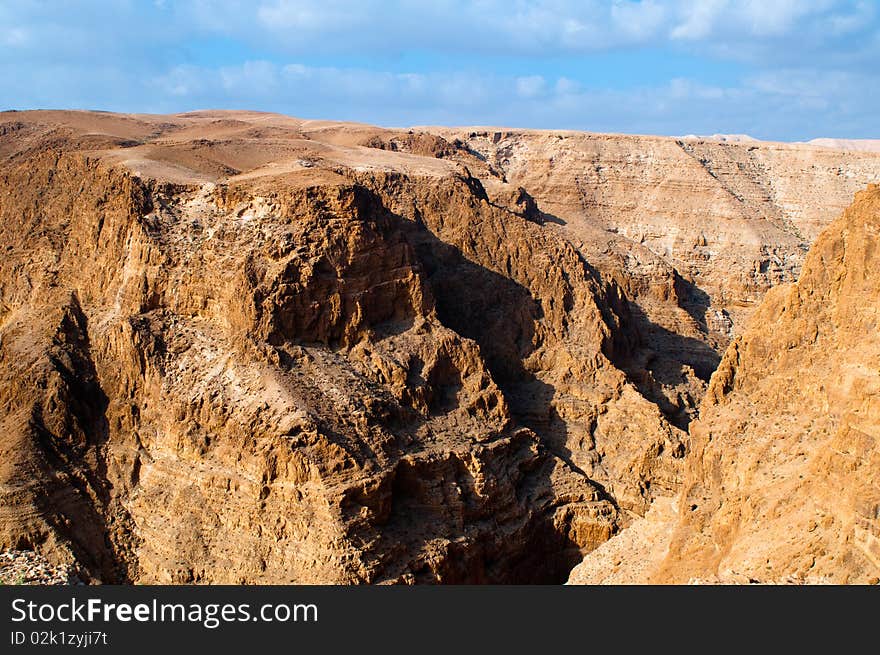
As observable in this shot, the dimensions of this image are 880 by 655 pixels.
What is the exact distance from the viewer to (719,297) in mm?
69938

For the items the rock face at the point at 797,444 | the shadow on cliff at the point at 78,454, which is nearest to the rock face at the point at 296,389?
the shadow on cliff at the point at 78,454

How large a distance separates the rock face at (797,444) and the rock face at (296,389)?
7.62 metres

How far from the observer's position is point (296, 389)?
31.8 metres

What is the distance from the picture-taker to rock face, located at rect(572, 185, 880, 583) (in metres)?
19.1

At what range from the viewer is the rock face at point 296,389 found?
1185 inches

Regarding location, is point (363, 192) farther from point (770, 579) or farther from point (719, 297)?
point (719, 297)

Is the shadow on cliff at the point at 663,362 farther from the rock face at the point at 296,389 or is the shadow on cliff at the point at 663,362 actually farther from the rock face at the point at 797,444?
the rock face at the point at 797,444

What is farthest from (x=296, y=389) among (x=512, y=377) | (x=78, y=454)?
(x=512, y=377)

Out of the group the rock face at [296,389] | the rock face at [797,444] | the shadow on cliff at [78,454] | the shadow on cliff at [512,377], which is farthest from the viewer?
the shadow on cliff at [512,377]

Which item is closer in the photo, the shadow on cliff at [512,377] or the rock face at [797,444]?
the rock face at [797,444]

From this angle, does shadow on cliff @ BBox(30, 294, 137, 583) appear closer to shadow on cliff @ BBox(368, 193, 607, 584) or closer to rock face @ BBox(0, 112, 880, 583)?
rock face @ BBox(0, 112, 880, 583)

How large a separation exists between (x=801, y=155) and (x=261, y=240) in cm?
7239

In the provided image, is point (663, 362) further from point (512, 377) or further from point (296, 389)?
point (296, 389)

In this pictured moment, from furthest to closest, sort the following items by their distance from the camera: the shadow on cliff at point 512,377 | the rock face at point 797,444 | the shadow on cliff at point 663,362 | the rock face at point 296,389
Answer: the shadow on cliff at point 663,362 < the shadow on cliff at point 512,377 < the rock face at point 296,389 < the rock face at point 797,444
